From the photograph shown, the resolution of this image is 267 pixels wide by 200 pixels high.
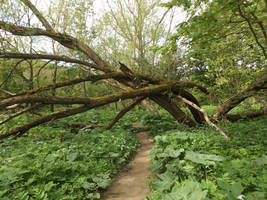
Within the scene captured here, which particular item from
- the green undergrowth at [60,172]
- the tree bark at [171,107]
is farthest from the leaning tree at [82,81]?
the green undergrowth at [60,172]

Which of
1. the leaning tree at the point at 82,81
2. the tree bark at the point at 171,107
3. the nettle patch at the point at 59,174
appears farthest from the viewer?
the tree bark at the point at 171,107

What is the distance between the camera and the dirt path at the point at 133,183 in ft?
10.3

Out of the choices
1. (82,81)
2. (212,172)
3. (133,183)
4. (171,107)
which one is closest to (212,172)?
(212,172)

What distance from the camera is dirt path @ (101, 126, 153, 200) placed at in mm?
3146

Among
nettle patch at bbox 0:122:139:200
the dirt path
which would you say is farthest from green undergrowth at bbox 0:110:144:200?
the dirt path

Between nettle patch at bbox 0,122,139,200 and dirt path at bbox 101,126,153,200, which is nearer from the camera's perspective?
nettle patch at bbox 0,122,139,200

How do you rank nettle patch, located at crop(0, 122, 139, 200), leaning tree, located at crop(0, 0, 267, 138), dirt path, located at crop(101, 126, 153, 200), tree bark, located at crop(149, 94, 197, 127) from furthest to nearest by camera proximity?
tree bark, located at crop(149, 94, 197, 127) → leaning tree, located at crop(0, 0, 267, 138) → dirt path, located at crop(101, 126, 153, 200) → nettle patch, located at crop(0, 122, 139, 200)

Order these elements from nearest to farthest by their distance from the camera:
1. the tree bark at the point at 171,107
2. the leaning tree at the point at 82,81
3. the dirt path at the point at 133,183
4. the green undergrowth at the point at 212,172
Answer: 1. the green undergrowth at the point at 212,172
2. the dirt path at the point at 133,183
3. the leaning tree at the point at 82,81
4. the tree bark at the point at 171,107

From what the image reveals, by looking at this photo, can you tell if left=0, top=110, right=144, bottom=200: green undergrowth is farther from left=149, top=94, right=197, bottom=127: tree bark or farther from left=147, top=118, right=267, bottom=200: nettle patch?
left=149, top=94, right=197, bottom=127: tree bark

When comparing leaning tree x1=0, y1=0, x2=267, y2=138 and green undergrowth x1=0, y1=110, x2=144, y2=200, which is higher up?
leaning tree x1=0, y1=0, x2=267, y2=138

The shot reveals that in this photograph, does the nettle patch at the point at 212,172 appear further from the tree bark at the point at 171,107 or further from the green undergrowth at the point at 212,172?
the tree bark at the point at 171,107

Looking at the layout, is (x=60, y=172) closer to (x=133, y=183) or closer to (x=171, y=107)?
(x=133, y=183)

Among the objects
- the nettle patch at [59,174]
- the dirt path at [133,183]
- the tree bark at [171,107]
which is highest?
the tree bark at [171,107]

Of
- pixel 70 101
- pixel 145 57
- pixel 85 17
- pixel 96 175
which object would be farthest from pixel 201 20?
pixel 145 57
